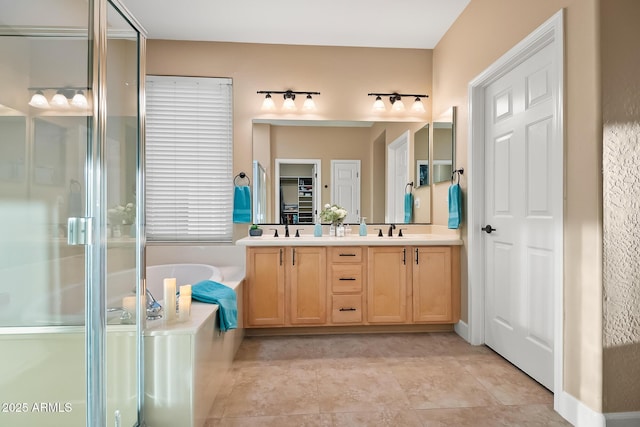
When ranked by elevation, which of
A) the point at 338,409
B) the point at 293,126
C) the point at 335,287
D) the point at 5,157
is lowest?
the point at 338,409

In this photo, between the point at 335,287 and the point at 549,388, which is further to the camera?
the point at 335,287

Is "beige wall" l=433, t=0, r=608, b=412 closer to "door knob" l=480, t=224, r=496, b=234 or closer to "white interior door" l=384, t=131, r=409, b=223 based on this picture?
"door knob" l=480, t=224, r=496, b=234

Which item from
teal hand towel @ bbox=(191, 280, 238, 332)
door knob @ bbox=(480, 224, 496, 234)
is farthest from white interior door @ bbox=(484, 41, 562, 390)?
teal hand towel @ bbox=(191, 280, 238, 332)

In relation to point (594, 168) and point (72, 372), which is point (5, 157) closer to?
point (72, 372)

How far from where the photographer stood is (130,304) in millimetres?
1484

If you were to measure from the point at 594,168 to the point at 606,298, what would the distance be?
1.92 ft

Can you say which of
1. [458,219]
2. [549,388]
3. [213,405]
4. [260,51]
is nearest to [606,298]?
[549,388]

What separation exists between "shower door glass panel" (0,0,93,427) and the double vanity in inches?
60.3

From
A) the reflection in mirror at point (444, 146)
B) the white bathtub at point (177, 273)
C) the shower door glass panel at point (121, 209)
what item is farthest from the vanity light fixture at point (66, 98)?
the reflection in mirror at point (444, 146)

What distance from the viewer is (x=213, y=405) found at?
1842 mm

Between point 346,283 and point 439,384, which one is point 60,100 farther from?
point 439,384

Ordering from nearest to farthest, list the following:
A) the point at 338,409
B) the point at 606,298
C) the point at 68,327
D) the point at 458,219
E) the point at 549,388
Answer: the point at 68,327 < the point at 606,298 < the point at 338,409 < the point at 549,388 < the point at 458,219

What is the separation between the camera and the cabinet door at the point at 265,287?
274 cm

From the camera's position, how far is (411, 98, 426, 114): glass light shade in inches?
133
